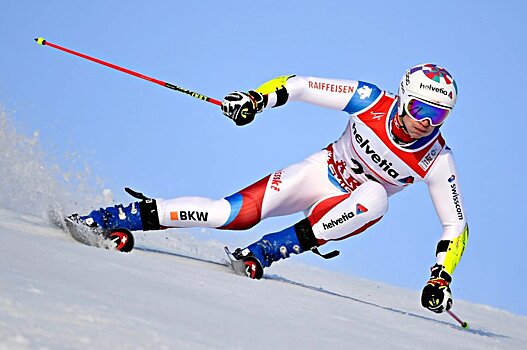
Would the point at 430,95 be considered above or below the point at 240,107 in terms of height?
above

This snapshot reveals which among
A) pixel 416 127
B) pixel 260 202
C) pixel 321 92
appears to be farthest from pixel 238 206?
pixel 416 127

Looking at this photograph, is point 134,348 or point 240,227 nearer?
point 134,348

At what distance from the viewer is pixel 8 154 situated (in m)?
5.45

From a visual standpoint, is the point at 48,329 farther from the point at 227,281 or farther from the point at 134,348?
the point at 227,281

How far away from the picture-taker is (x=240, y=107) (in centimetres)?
441

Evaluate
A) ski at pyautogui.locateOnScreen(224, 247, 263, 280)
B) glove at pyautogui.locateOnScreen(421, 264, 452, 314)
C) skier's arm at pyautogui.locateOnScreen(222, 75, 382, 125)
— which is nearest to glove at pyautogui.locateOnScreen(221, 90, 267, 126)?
skier's arm at pyautogui.locateOnScreen(222, 75, 382, 125)

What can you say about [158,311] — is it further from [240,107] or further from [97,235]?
[240,107]

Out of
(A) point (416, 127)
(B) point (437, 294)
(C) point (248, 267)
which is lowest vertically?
(C) point (248, 267)

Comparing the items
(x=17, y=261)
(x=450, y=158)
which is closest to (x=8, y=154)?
(x=450, y=158)

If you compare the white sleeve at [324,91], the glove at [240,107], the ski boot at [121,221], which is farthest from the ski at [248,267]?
the white sleeve at [324,91]

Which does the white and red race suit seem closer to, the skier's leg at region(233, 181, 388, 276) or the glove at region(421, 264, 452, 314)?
the skier's leg at region(233, 181, 388, 276)

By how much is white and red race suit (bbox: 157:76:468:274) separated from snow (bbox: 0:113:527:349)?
34 centimetres

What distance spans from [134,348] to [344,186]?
334 centimetres

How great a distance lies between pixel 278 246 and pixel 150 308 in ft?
8.21
